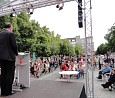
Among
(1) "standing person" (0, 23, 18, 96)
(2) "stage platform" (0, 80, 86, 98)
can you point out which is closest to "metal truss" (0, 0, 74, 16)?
(2) "stage platform" (0, 80, 86, 98)

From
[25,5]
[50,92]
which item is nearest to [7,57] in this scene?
[50,92]

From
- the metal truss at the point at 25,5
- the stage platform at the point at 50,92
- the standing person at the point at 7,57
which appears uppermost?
the metal truss at the point at 25,5

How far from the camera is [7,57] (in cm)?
540

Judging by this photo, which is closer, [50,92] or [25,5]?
[50,92]

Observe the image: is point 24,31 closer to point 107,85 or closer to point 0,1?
point 0,1

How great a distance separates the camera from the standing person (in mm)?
5434

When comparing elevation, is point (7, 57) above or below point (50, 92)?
above

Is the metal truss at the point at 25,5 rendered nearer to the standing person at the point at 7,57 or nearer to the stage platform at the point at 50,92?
the stage platform at the point at 50,92

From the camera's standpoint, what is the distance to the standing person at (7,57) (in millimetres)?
5434

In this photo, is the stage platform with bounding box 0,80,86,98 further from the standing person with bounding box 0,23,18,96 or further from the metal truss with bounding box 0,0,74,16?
the metal truss with bounding box 0,0,74,16

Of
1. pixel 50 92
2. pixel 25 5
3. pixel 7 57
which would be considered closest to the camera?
pixel 7 57

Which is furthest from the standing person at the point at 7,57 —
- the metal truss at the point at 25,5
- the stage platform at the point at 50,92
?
the metal truss at the point at 25,5

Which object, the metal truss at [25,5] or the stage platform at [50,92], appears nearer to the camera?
the stage platform at [50,92]

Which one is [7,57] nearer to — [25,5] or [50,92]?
[50,92]
